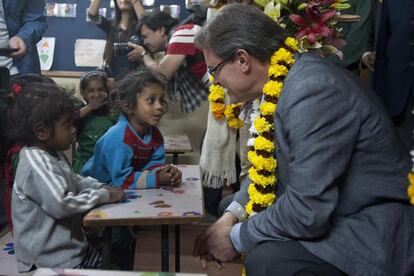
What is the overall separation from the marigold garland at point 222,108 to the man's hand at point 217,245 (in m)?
1.02

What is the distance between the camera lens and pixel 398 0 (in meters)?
2.90

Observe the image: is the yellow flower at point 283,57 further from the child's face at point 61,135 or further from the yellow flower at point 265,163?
the child's face at point 61,135

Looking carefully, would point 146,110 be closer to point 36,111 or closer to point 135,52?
point 135,52

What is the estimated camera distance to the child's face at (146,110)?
8.73 feet

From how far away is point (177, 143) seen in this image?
3.08 metres

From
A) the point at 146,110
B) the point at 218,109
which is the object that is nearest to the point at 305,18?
the point at 218,109

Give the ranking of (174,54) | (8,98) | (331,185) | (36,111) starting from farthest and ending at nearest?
(174,54) < (8,98) < (36,111) < (331,185)

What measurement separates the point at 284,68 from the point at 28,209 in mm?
1133

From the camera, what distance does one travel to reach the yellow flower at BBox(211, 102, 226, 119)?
3.00m

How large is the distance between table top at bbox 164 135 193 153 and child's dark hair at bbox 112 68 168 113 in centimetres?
29

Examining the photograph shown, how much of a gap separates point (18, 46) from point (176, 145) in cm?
105

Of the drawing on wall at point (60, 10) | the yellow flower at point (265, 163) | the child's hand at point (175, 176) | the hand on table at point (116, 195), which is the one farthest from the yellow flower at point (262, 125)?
the drawing on wall at point (60, 10)

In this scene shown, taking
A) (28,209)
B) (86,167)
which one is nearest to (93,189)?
(28,209)

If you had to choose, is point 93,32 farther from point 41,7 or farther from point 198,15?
point 198,15
